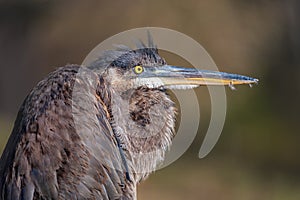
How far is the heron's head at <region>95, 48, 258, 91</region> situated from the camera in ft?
18.9

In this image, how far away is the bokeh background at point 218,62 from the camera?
1365 cm

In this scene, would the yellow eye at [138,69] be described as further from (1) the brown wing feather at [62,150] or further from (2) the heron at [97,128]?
(1) the brown wing feather at [62,150]

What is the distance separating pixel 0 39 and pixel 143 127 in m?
12.0

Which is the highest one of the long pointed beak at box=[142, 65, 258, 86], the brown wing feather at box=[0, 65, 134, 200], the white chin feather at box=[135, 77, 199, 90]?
the long pointed beak at box=[142, 65, 258, 86]

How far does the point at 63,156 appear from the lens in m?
4.70

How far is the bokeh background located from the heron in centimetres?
729

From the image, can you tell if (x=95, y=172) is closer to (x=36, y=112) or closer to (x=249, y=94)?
(x=36, y=112)

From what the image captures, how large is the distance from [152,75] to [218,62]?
966 cm

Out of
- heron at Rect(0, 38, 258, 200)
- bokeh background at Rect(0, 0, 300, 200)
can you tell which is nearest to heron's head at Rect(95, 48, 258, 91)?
heron at Rect(0, 38, 258, 200)

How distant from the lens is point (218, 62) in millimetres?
15453

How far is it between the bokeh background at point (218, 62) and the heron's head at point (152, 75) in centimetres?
725

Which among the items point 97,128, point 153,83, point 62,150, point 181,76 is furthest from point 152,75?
point 62,150

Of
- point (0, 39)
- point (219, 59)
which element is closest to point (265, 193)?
point (219, 59)

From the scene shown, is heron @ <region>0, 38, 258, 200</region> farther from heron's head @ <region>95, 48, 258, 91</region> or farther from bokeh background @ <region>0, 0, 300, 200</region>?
bokeh background @ <region>0, 0, 300, 200</region>
